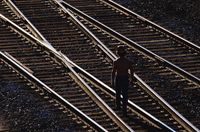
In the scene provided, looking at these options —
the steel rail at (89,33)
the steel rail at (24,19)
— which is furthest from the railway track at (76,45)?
the steel rail at (24,19)

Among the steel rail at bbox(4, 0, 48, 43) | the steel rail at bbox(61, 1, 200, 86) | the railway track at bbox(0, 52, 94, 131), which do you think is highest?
the steel rail at bbox(4, 0, 48, 43)

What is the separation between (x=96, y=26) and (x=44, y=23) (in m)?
1.66

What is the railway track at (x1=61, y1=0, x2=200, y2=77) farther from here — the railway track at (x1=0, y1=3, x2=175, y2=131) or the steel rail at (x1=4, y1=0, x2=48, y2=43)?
the railway track at (x1=0, y1=3, x2=175, y2=131)

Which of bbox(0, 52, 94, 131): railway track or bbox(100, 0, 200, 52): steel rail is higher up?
bbox(100, 0, 200, 52): steel rail

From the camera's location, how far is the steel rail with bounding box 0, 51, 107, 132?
12812mm

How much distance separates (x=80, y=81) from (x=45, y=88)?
0.93 meters

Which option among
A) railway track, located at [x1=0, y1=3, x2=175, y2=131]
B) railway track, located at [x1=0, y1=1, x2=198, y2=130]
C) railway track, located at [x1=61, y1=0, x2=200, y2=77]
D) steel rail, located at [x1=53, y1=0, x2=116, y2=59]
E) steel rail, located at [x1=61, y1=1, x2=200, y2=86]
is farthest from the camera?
railway track, located at [x1=61, y1=0, x2=200, y2=77]

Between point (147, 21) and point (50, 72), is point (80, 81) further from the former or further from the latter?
point (147, 21)

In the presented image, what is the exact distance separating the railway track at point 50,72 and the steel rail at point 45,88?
0.25 m

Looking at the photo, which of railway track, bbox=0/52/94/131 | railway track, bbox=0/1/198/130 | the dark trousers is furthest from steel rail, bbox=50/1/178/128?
the dark trousers

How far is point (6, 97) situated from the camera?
14125mm

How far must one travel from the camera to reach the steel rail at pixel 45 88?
12812 millimetres

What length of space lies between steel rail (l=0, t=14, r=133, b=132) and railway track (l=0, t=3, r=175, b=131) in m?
0.04

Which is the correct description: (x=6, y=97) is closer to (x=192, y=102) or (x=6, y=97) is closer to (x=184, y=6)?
(x=192, y=102)
